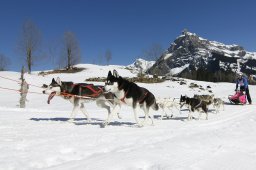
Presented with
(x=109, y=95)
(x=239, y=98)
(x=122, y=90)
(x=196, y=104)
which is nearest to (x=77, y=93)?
(x=109, y=95)

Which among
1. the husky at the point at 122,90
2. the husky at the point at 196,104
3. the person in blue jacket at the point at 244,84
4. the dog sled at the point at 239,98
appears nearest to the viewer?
the husky at the point at 122,90

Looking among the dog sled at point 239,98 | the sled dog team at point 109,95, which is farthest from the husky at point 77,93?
the dog sled at point 239,98

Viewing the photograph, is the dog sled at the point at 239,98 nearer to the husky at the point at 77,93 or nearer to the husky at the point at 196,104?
the husky at the point at 196,104

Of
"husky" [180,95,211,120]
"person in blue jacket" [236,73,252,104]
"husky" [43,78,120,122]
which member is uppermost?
"person in blue jacket" [236,73,252,104]

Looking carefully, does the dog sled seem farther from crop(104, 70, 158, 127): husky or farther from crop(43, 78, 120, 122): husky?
crop(104, 70, 158, 127): husky

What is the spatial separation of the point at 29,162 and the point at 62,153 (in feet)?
2.51

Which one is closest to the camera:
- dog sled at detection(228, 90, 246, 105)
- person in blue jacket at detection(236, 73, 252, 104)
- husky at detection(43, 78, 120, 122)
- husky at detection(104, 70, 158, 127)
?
husky at detection(104, 70, 158, 127)

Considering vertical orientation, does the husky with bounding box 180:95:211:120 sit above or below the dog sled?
below

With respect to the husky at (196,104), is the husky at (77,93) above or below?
above

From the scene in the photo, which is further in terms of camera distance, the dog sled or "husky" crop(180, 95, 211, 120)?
the dog sled

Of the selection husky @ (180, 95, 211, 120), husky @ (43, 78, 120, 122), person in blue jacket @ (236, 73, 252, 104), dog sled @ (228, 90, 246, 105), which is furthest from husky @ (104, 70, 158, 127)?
person in blue jacket @ (236, 73, 252, 104)

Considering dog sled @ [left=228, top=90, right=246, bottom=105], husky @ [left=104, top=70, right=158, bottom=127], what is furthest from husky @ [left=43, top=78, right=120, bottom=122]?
dog sled @ [left=228, top=90, right=246, bottom=105]

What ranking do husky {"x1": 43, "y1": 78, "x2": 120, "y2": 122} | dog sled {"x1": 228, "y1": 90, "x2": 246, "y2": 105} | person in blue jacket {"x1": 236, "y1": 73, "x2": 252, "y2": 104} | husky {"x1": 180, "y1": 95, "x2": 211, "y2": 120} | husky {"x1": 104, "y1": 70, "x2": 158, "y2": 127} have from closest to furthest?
1. husky {"x1": 104, "y1": 70, "x2": 158, "y2": 127}
2. husky {"x1": 43, "y1": 78, "x2": 120, "y2": 122}
3. husky {"x1": 180, "y1": 95, "x2": 211, "y2": 120}
4. dog sled {"x1": 228, "y1": 90, "x2": 246, "y2": 105}
5. person in blue jacket {"x1": 236, "y1": 73, "x2": 252, "y2": 104}

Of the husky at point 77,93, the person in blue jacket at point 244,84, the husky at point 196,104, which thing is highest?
the person in blue jacket at point 244,84
